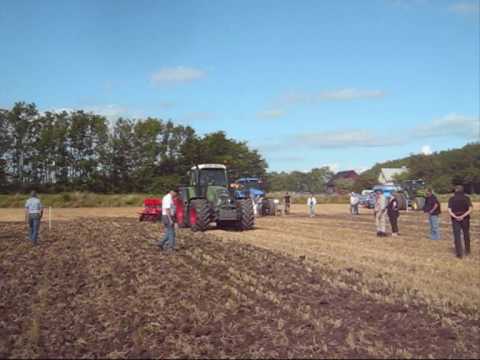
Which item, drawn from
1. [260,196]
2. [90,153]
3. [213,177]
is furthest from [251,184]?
[90,153]

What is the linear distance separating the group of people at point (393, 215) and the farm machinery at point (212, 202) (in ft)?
12.0

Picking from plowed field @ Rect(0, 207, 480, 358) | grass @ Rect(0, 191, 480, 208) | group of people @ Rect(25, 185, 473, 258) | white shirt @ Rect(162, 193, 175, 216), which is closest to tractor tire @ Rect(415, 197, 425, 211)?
grass @ Rect(0, 191, 480, 208)

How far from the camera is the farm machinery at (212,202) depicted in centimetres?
1841

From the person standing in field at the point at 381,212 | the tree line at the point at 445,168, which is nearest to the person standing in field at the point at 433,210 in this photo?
the person standing in field at the point at 381,212

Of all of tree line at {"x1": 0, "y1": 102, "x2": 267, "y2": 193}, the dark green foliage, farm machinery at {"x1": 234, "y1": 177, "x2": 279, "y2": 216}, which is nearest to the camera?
farm machinery at {"x1": 234, "y1": 177, "x2": 279, "y2": 216}

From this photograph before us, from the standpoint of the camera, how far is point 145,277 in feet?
32.2

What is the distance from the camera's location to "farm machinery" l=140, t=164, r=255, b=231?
1841 cm

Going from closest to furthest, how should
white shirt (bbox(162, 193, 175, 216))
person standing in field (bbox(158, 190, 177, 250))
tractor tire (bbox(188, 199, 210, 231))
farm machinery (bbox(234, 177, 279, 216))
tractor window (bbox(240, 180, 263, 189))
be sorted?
person standing in field (bbox(158, 190, 177, 250)) → white shirt (bbox(162, 193, 175, 216)) → tractor tire (bbox(188, 199, 210, 231)) → farm machinery (bbox(234, 177, 279, 216)) → tractor window (bbox(240, 180, 263, 189))

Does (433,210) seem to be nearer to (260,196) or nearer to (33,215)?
(33,215)

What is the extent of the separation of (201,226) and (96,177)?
52.5 meters

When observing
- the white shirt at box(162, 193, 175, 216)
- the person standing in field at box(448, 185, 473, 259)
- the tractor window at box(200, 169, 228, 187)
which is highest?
the tractor window at box(200, 169, 228, 187)

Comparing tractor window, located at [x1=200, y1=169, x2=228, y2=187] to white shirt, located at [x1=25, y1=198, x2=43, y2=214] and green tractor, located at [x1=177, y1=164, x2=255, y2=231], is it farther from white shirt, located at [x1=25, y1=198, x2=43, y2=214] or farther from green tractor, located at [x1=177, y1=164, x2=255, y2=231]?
white shirt, located at [x1=25, y1=198, x2=43, y2=214]

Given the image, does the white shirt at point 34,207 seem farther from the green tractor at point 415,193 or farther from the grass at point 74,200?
the grass at point 74,200

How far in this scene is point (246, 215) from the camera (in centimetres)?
1892
